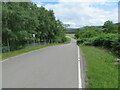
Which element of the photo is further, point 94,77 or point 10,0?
point 10,0

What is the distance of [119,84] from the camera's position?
4535mm

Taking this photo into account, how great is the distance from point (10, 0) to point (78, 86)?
13.1m

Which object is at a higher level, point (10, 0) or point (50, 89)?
point (10, 0)

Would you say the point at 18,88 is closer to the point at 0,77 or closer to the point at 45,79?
the point at 45,79

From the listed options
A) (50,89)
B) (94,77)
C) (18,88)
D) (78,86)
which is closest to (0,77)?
(18,88)

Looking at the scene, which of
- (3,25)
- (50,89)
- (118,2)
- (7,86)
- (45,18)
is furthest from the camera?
(45,18)

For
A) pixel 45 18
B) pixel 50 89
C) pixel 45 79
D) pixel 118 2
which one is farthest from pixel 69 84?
pixel 45 18

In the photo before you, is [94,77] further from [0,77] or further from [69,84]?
[0,77]

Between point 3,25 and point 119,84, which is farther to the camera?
point 3,25

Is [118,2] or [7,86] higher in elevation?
[118,2]

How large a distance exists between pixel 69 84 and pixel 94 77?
1329 mm

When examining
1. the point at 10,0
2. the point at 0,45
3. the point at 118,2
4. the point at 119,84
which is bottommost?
the point at 119,84

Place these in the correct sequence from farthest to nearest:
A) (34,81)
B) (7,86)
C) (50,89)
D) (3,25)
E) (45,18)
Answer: (45,18)
(3,25)
(34,81)
(7,86)
(50,89)

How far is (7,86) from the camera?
14.7 feet
